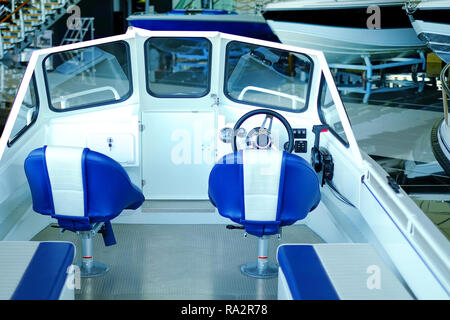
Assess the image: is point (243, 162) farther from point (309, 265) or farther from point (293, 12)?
point (293, 12)

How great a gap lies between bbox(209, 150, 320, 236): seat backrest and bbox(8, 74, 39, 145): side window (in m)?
1.23

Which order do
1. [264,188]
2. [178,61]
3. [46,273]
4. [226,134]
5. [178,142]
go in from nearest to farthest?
[46,273]
[264,188]
[226,134]
[178,142]
[178,61]

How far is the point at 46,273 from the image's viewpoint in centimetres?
227

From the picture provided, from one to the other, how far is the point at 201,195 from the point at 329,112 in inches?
39.0

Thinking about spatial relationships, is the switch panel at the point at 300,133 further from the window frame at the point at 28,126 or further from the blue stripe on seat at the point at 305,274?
the window frame at the point at 28,126

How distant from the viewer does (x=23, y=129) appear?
11.7 feet

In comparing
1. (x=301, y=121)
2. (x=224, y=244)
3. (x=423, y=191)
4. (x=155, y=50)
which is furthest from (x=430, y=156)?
(x=155, y=50)

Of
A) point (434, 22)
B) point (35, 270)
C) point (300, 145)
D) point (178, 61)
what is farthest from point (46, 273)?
point (178, 61)

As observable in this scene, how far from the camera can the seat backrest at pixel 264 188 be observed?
2826 millimetres

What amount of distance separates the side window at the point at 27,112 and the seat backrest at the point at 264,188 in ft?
4.03

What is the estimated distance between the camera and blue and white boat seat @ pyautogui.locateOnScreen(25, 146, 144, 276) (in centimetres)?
286

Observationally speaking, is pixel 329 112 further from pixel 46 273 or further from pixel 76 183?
pixel 46 273

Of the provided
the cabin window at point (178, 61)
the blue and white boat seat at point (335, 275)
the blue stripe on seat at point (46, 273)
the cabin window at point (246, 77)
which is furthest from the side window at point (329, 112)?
the cabin window at point (178, 61)

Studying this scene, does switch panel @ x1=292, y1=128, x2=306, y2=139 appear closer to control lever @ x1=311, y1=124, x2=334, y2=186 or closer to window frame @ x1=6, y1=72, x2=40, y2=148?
control lever @ x1=311, y1=124, x2=334, y2=186
